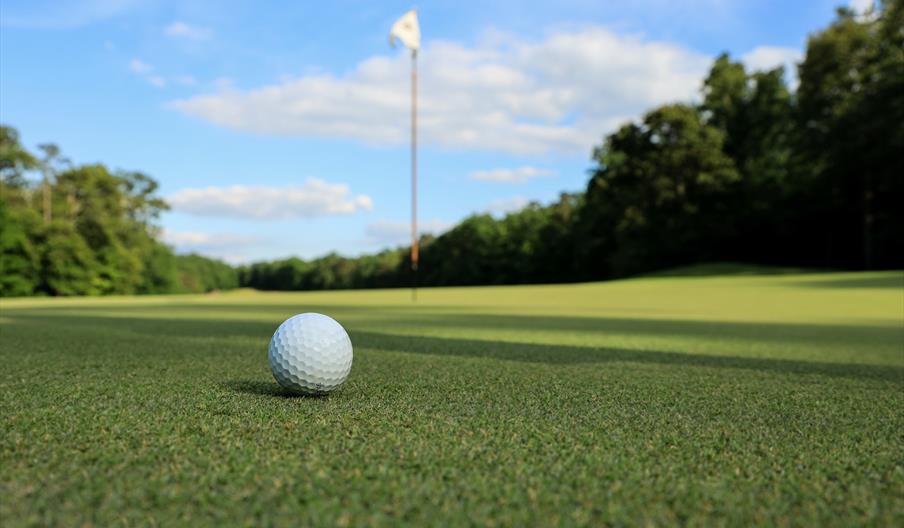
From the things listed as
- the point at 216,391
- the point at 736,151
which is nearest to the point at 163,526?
the point at 216,391

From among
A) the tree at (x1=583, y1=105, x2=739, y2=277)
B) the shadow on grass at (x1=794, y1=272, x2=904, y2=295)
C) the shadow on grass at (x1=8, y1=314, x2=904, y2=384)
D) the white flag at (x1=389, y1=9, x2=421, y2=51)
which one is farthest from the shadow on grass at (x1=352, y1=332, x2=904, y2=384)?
the tree at (x1=583, y1=105, x2=739, y2=277)

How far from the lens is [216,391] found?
10.4 ft

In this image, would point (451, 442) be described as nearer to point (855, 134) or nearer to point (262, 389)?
point (262, 389)

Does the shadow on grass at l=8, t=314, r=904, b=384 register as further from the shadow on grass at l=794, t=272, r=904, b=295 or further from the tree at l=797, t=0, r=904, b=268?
the tree at l=797, t=0, r=904, b=268

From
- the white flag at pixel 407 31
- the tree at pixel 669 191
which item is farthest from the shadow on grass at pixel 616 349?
the tree at pixel 669 191

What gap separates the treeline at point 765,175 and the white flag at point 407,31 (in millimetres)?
21260

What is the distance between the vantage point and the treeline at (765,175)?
1190 inches

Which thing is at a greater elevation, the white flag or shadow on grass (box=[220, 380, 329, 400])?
the white flag

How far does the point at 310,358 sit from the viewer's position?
3.10 metres

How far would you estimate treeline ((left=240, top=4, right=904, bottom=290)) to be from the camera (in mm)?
30219

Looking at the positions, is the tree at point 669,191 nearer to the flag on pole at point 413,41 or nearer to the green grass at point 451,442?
the flag on pole at point 413,41

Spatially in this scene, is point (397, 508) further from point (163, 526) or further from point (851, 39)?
point (851, 39)

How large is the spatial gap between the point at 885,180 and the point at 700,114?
13922 mm

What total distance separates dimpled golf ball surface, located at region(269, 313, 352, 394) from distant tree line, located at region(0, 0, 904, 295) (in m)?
31.4
